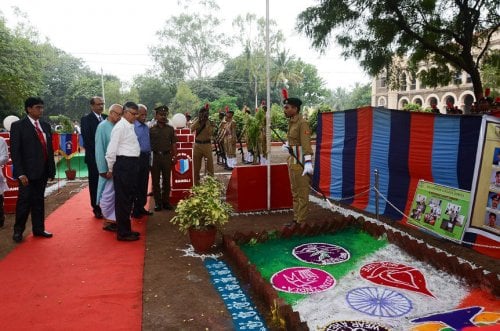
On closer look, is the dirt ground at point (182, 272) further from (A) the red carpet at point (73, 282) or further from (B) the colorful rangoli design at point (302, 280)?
(B) the colorful rangoli design at point (302, 280)

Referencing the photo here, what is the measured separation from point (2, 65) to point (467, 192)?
28.4 metres

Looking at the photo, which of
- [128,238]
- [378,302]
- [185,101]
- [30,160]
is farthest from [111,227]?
[185,101]

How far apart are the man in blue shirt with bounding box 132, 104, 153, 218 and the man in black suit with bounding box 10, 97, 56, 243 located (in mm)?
1409

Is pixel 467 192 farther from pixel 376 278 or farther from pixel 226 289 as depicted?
pixel 226 289

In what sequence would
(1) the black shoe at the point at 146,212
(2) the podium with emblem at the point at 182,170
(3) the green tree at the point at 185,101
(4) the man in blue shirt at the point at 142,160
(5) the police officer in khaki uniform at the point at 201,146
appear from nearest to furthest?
(4) the man in blue shirt at the point at 142,160
(1) the black shoe at the point at 146,212
(2) the podium with emblem at the point at 182,170
(5) the police officer in khaki uniform at the point at 201,146
(3) the green tree at the point at 185,101

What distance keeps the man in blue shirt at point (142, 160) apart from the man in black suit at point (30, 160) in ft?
4.62

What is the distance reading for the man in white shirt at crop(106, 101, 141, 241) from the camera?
478cm

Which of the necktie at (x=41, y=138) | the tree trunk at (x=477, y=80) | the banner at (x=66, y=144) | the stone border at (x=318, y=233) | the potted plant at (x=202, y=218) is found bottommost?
the stone border at (x=318, y=233)

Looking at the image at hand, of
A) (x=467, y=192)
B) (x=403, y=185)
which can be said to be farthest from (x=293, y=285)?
(x=403, y=185)

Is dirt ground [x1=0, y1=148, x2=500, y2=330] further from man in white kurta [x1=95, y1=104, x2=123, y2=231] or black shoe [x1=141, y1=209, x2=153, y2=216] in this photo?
man in white kurta [x1=95, y1=104, x2=123, y2=231]

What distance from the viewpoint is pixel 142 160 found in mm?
6234

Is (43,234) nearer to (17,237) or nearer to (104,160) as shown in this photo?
(17,237)

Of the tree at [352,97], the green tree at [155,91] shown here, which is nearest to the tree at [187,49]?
the green tree at [155,91]

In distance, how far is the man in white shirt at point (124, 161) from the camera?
15.7ft
